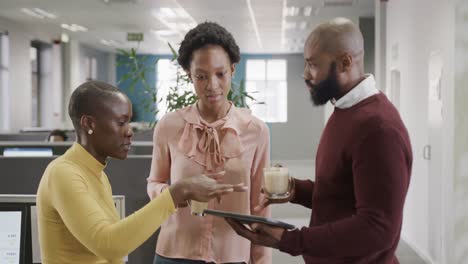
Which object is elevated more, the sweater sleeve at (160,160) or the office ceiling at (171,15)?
the office ceiling at (171,15)

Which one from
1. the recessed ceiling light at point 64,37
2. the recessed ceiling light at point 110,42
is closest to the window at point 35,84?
the recessed ceiling light at point 64,37

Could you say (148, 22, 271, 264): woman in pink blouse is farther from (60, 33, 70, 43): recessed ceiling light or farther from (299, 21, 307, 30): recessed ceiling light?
(60, 33, 70, 43): recessed ceiling light

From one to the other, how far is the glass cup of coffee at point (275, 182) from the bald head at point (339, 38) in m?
0.39

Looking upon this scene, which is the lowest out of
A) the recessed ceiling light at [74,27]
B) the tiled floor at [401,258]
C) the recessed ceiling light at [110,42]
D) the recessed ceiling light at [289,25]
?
the tiled floor at [401,258]

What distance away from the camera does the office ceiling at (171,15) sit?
30.0 ft

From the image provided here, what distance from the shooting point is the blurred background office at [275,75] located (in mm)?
4094

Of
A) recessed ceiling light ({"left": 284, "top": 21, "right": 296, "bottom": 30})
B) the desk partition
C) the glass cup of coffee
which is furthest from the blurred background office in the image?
the glass cup of coffee

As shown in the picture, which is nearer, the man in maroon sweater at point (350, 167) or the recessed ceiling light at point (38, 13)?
the man in maroon sweater at point (350, 167)

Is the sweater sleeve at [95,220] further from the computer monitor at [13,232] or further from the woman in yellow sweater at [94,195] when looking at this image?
the computer monitor at [13,232]

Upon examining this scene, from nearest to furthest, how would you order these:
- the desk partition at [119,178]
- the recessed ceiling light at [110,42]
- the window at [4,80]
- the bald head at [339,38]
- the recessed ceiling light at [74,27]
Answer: the bald head at [339,38] < the desk partition at [119,178] < the window at [4,80] < the recessed ceiling light at [74,27] < the recessed ceiling light at [110,42]

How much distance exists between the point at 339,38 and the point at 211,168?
0.51 metres

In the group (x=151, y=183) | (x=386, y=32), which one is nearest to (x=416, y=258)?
(x=386, y=32)

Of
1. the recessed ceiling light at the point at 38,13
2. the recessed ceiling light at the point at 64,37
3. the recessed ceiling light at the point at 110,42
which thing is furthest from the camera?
the recessed ceiling light at the point at 110,42

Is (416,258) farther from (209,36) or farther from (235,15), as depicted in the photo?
(235,15)
